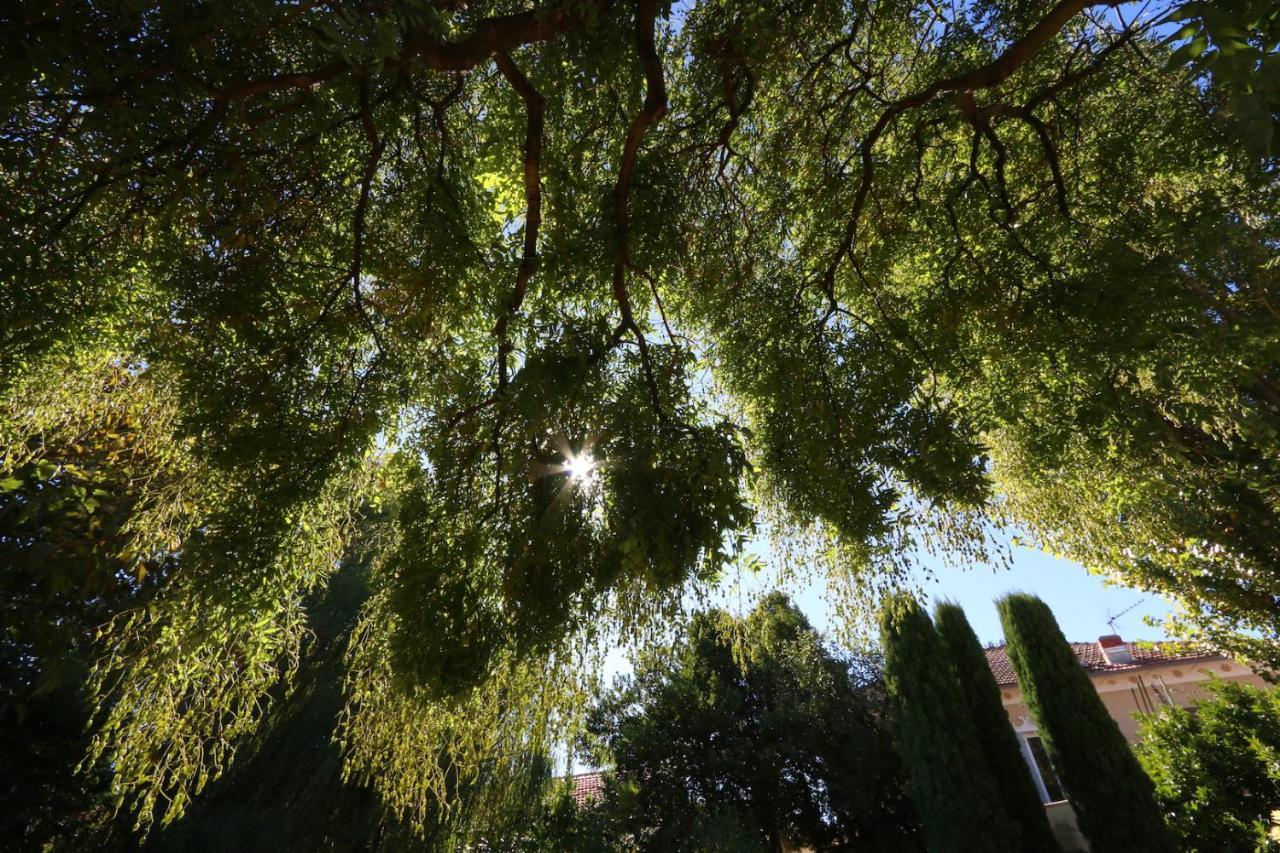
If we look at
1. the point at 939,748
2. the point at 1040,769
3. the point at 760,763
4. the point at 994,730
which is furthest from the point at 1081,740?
the point at 1040,769

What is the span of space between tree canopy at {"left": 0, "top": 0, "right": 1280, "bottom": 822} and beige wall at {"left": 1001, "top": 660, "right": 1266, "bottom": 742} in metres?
14.0

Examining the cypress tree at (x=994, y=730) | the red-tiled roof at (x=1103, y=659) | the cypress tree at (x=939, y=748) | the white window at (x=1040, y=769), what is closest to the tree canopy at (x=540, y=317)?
the cypress tree at (x=939, y=748)

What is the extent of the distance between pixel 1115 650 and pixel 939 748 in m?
12.9

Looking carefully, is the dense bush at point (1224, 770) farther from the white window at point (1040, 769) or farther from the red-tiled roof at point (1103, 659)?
the white window at point (1040, 769)

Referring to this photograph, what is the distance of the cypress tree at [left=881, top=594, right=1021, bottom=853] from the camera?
9188mm

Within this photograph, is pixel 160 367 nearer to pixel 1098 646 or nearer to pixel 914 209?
pixel 914 209

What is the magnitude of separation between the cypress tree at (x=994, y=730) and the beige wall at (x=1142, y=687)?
652 cm

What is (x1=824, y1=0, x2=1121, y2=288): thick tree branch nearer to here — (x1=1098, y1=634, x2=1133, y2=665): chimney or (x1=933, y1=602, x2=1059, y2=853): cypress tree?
(x1=933, y1=602, x2=1059, y2=853): cypress tree

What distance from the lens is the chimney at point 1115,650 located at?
59.7 ft

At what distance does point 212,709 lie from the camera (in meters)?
3.80

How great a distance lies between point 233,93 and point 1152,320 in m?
5.15

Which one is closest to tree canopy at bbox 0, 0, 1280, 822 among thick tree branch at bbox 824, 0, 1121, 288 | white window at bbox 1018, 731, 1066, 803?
thick tree branch at bbox 824, 0, 1121, 288

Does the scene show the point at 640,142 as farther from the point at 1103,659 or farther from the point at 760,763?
the point at 1103,659

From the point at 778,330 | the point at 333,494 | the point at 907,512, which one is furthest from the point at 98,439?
the point at 907,512
